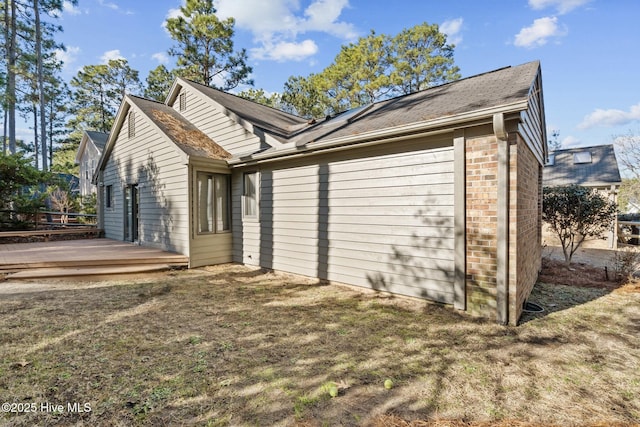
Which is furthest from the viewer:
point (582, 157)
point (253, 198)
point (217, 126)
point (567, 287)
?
point (582, 157)

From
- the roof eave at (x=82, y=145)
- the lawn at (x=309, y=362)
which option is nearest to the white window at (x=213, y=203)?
the lawn at (x=309, y=362)

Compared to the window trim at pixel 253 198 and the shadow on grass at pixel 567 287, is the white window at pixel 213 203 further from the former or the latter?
the shadow on grass at pixel 567 287

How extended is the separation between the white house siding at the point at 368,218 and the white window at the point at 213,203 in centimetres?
130

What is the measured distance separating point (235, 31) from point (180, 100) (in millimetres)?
12132

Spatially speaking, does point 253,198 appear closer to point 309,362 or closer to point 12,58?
point 309,362

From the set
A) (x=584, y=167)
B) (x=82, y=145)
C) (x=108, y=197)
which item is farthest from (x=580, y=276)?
(x=82, y=145)

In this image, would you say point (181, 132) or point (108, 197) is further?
point (108, 197)

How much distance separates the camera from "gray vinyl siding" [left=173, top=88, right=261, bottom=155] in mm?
8188

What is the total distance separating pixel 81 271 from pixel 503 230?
795 centimetres

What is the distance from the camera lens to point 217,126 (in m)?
9.01

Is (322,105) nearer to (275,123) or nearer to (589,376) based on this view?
(275,123)

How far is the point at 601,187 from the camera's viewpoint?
12875 millimetres

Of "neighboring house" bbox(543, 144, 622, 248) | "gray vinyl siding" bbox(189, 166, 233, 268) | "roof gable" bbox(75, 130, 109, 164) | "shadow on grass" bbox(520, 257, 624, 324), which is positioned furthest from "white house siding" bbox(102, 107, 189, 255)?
"neighboring house" bbox(543, 144, 622, 248)

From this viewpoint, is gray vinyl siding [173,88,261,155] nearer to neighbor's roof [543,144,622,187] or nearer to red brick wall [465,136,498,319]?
red brick wall [465,136,498,319]
